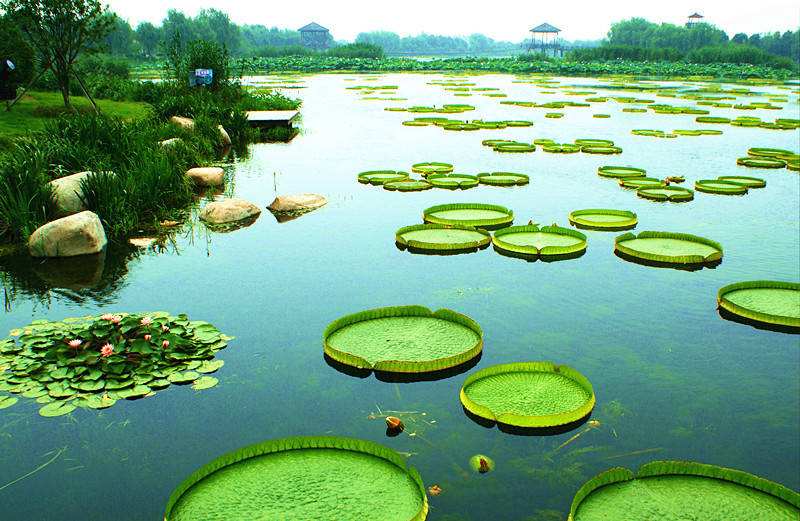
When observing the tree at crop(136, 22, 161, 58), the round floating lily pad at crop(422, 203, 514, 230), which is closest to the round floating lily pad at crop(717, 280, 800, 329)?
the round floating lily pad at crop(422, 203, 514, 230)

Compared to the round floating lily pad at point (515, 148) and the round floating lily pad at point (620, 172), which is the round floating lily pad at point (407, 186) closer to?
the round floating lily pad at point (620, 172)

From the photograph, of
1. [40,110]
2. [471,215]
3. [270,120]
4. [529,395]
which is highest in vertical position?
[40,110]

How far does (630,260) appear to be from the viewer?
707 cm

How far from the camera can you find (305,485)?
328cm

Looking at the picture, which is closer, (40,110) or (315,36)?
(40,110)

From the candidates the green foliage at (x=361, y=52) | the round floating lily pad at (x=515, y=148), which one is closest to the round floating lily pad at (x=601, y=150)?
the round floating lily pad at (x=515, y=148)

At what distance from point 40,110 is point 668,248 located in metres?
13.0

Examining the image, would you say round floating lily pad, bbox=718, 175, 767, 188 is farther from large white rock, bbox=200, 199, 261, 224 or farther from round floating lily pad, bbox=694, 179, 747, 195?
large white rock, bbox=200, 199, 261, 224

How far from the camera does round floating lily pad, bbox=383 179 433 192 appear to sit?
10273 millimetres

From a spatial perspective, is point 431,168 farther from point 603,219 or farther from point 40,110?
point 40,110

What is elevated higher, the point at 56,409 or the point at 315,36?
the point at 315,36

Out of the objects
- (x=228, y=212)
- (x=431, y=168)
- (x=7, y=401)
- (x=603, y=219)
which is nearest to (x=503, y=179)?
(x=431, y=168)

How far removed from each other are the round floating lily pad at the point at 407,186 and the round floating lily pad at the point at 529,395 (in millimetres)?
6254

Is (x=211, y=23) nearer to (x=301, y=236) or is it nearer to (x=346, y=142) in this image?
(x=346, y=142)
